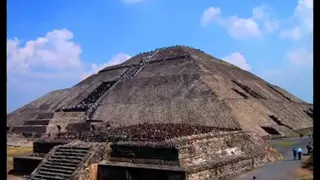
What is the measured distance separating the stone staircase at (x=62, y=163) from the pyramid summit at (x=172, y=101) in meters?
15.8

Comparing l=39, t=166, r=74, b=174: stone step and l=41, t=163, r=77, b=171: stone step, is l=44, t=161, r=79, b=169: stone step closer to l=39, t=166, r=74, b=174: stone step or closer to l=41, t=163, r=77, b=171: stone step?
l=41, t=163, r=77, b=171: stone step

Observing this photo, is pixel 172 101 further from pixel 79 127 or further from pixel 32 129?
pixel 32 129

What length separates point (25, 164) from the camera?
67.0 ft

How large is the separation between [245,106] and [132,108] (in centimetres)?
1180

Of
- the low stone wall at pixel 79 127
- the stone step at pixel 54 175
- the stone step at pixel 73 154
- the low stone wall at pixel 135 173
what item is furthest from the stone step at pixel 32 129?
the low stone wall at pixel 135 173

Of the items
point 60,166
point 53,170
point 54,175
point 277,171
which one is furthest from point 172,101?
point 54,175

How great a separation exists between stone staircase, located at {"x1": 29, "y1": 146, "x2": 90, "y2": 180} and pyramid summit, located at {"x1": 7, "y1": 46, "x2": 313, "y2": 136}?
15.8m

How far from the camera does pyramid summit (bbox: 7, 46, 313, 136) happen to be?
3581 cm

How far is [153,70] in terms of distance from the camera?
169ft

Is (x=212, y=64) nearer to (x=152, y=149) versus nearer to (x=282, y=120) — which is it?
(x=282, y=120)

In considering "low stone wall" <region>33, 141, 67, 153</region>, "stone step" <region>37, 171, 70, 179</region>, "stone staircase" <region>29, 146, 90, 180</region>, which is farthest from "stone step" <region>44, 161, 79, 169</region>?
"low stone wall" <region>33, 141, 67, 153</region>
